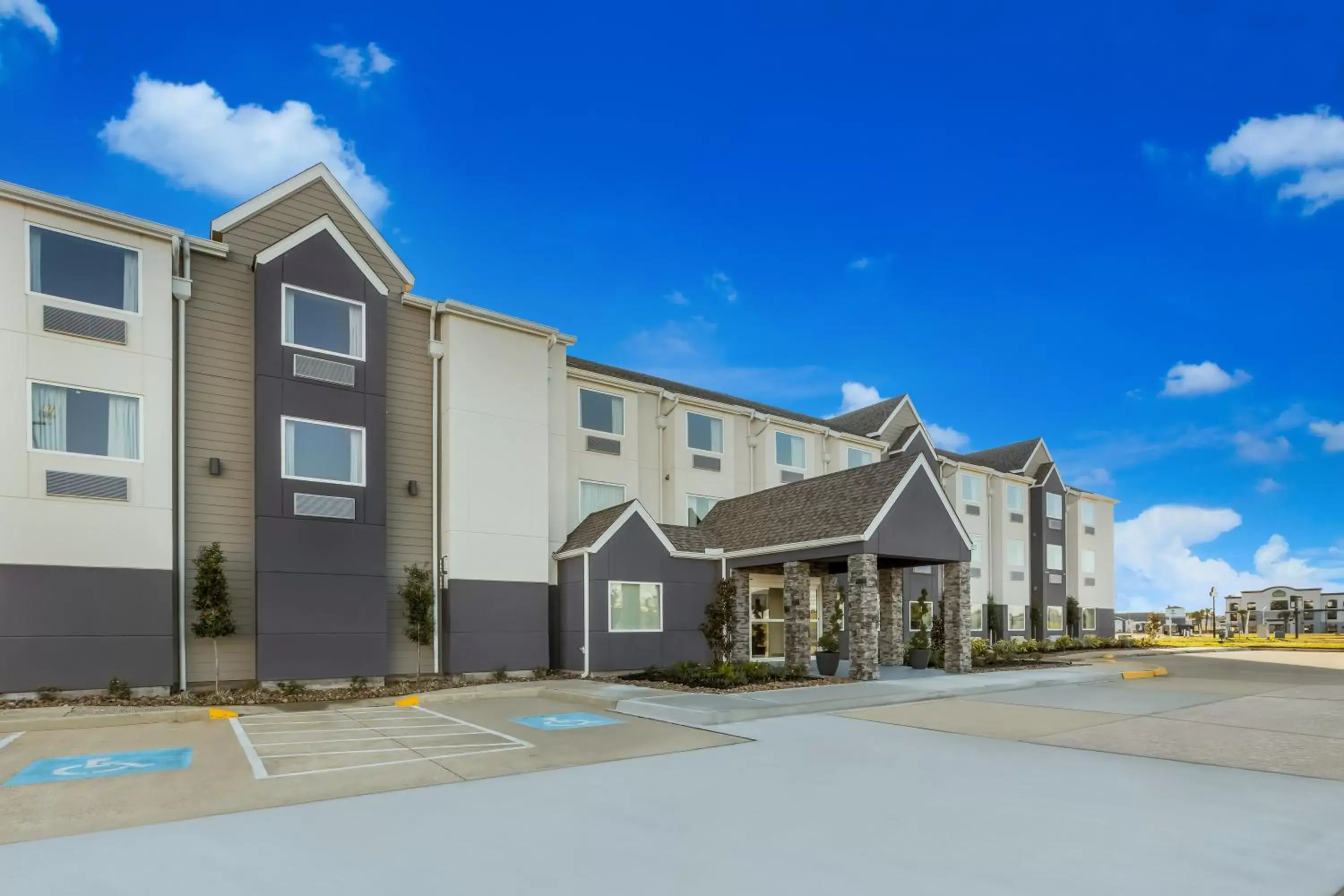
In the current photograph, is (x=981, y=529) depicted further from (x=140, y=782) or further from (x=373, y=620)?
(x=140, y=782)

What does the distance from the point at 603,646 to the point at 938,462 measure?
20802mm

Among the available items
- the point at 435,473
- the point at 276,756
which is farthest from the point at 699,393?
the point at 276,756

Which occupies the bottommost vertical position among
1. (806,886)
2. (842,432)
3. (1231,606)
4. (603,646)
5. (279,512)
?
(1231,606)

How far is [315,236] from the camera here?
19.4 metres

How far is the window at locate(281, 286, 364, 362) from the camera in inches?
741

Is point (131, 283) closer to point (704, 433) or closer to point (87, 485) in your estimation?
point (87, 485)

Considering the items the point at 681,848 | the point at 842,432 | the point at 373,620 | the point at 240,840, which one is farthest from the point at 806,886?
the point at 842,432

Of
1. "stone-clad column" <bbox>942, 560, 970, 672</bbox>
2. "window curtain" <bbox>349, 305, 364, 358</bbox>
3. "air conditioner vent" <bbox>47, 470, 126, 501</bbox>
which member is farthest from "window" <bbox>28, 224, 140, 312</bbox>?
"stone-clad column" <bbox>942, 560, 970, 672</bbox>

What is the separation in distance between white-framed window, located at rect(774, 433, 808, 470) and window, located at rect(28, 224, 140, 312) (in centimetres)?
2003

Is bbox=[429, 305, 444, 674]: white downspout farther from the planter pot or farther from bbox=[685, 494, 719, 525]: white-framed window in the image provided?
the planter pot

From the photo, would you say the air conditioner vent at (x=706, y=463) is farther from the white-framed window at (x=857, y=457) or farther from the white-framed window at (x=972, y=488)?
the white-framed window at (x=972, y=488)

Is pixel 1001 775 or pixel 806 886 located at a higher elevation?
pixel 806 886

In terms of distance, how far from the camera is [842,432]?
32.5 metres

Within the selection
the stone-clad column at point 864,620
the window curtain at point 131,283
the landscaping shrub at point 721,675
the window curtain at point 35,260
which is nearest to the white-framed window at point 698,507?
the landscaping shrub at point 721,675
